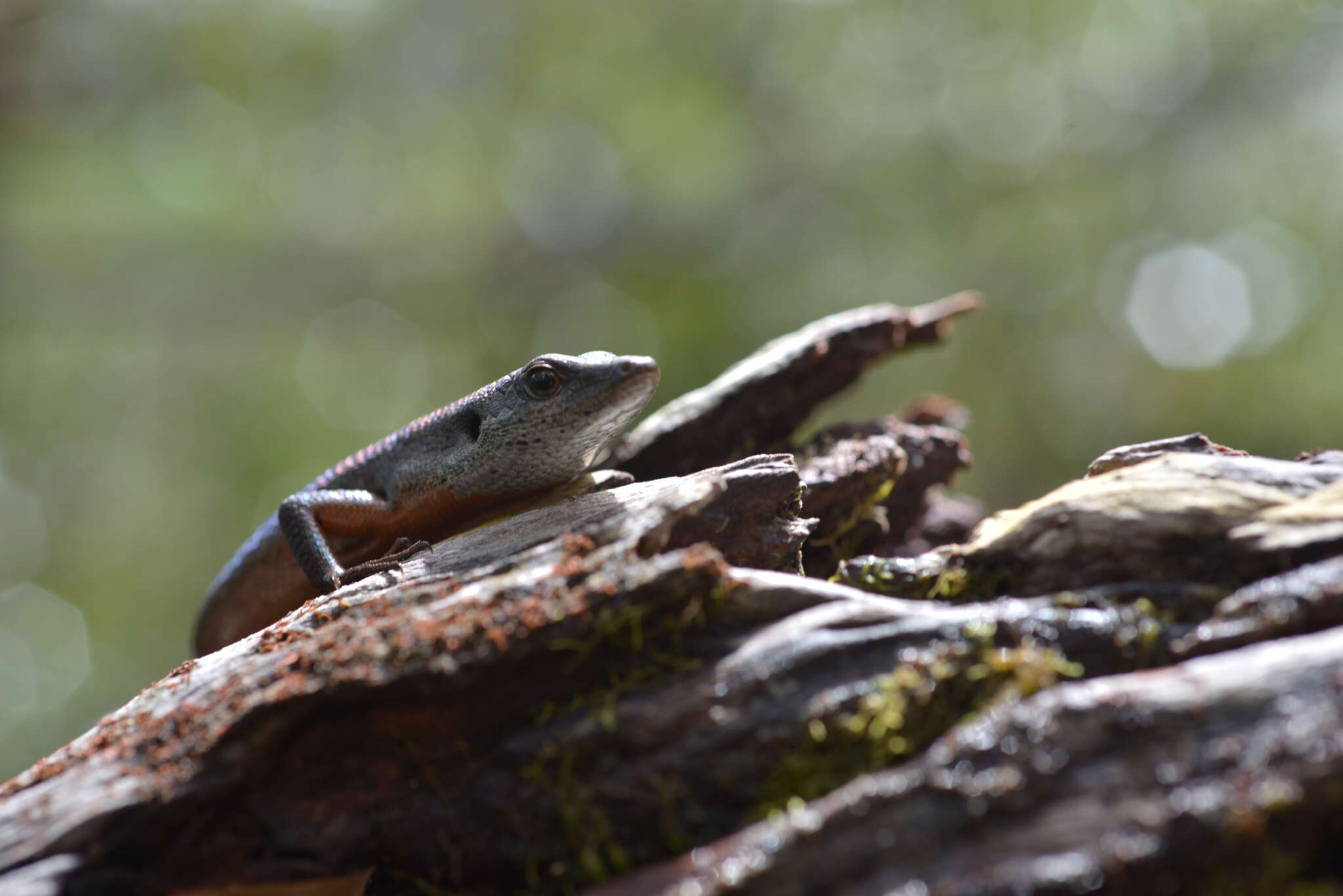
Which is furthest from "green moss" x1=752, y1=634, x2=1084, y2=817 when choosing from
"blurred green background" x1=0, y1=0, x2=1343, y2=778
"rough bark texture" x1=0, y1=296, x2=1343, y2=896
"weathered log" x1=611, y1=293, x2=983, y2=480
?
"blurred green background" x1=0, y1=0, x2=1343, y2=778

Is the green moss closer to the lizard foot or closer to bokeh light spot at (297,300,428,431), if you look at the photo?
the lizard foot

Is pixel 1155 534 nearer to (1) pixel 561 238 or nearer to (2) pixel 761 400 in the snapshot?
(2) pixel 761 400

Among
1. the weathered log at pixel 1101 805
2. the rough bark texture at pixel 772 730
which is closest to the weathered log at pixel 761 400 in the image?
the rough bark texture at pixel 772 730

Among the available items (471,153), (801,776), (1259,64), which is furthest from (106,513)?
(1259,64)

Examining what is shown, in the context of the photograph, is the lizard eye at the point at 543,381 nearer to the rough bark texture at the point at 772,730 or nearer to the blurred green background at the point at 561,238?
the rough bark texture at the point at 772,730

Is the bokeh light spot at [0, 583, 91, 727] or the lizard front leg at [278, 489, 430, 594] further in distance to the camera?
the bokeh light spot at [0, 583, 91, 727]
